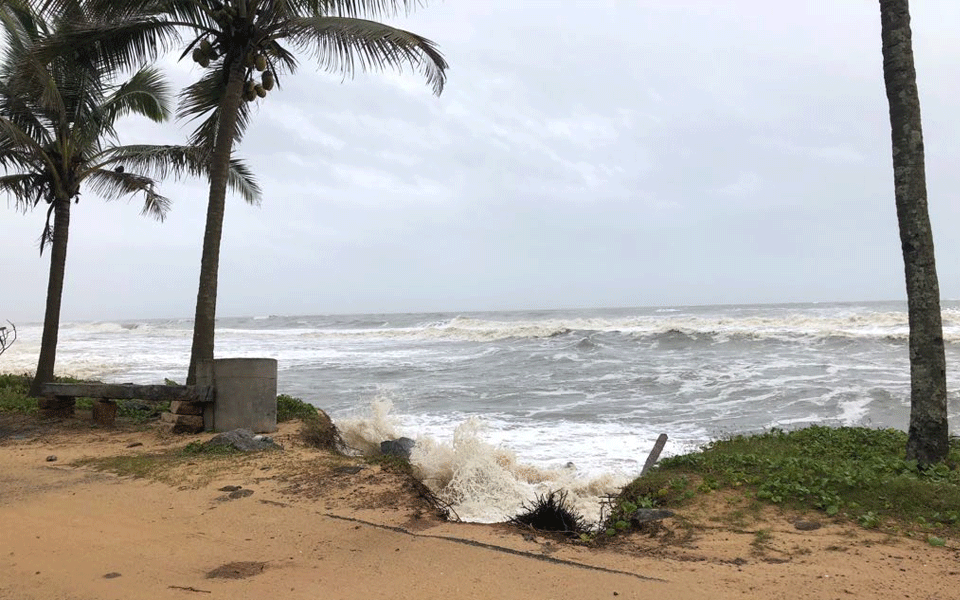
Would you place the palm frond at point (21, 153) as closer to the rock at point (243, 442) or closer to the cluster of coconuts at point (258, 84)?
the cluster of coconuts at point (258, 84)

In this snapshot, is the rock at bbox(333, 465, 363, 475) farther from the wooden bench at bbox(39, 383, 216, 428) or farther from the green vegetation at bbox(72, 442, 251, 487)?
the wooden bench at bbox(39, 383, 216, 428)

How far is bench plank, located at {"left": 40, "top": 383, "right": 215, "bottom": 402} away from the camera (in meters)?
7.49

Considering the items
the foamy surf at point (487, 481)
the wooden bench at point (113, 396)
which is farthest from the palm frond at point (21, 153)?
the foamy surf at point (487, 481)

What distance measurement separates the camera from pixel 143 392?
7.66m

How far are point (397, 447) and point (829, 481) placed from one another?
4449mm

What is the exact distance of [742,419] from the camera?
11.0m

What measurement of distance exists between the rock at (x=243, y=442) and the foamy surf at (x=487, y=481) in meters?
1.67

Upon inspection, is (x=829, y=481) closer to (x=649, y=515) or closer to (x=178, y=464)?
(x=649, y=515)

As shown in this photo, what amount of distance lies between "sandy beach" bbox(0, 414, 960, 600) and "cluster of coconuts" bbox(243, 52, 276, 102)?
544cm

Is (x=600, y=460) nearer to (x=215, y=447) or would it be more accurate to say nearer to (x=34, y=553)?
(x=215, y=447)

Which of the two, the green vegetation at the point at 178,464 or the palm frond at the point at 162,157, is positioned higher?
the palm frond at the point at 162,157

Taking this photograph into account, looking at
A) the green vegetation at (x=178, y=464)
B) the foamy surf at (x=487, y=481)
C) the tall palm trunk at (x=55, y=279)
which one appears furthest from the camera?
the tall palm trunk at (x=55, y=279)

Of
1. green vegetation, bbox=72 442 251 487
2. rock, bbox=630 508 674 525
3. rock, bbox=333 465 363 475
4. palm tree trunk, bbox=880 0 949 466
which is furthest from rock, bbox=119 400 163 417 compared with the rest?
palm tree trunk, bbox=880 0 949 466

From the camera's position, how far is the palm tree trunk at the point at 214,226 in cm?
823
